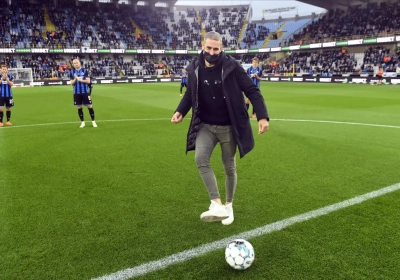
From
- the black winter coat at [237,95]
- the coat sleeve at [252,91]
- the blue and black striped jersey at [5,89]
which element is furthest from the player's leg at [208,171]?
the blue and black striped jersey at [5,89]

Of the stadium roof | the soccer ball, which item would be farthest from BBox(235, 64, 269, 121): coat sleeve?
the stadium roof

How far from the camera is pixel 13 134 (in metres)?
10.2

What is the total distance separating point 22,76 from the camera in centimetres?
4162

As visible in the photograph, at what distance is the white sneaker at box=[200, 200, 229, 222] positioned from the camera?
3.82 metres

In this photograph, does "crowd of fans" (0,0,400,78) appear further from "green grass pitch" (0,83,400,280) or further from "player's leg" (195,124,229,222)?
"player's leg" (195,124,229,222)

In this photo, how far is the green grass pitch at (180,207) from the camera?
125 inches

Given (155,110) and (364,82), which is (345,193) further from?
(364,82)

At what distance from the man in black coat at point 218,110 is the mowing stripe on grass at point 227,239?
379mm

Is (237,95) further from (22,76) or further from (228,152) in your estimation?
(22,76)

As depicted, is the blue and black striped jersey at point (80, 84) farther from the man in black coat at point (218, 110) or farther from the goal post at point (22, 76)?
the goal post at point (22, 76)

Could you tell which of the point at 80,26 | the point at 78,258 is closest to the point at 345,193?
the point at 78,258

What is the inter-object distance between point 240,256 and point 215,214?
821 millimetres


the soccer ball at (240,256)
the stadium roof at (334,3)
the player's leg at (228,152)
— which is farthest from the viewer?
the stadium roof at (334,3)

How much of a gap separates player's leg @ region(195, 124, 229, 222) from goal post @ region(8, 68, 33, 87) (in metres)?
42.1
